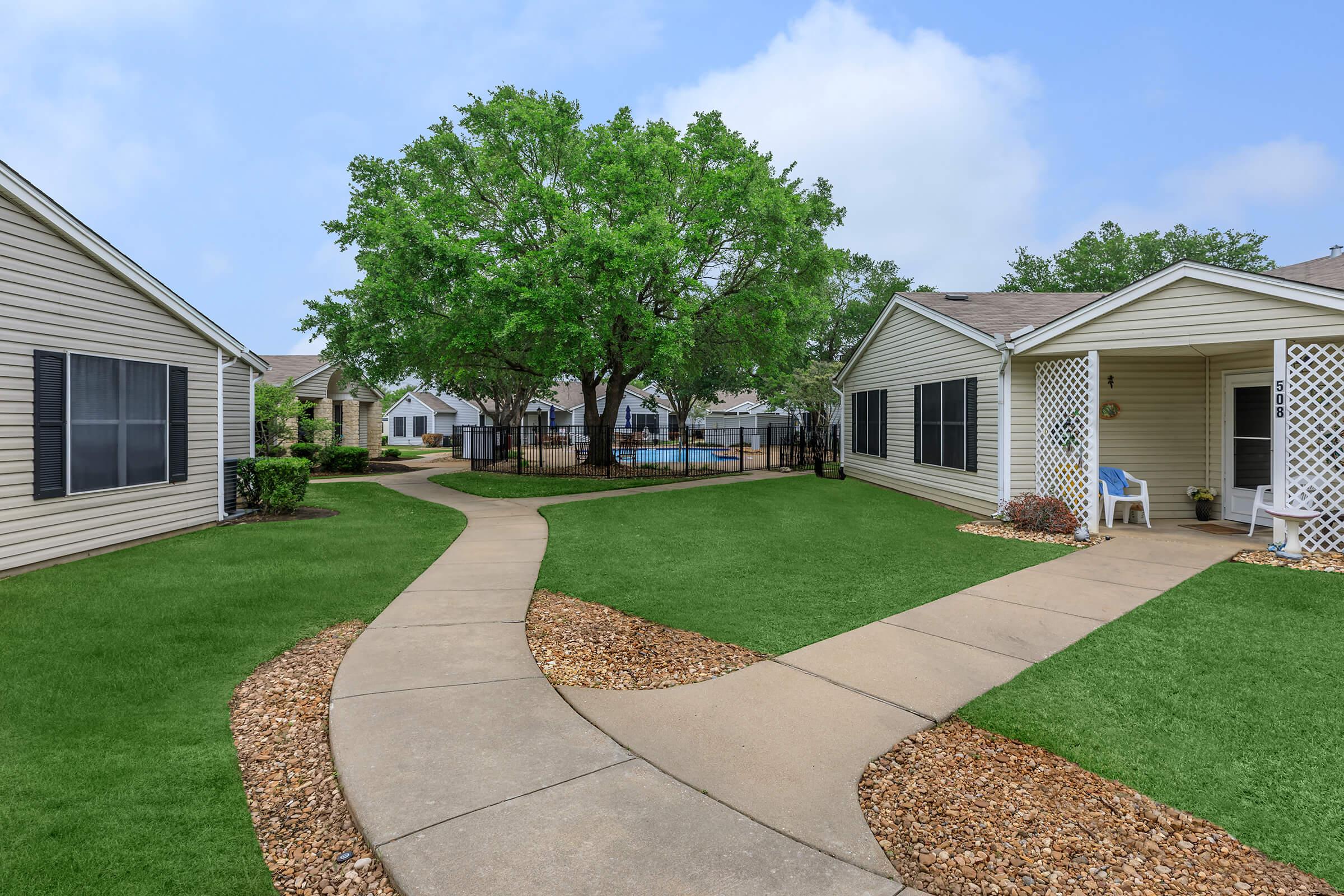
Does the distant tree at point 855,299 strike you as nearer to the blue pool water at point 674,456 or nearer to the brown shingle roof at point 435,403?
the blue pool water at point 674,456

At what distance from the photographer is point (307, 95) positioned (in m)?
16.3

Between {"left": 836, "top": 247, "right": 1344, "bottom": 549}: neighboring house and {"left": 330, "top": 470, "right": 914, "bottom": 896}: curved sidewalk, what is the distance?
8.25 m

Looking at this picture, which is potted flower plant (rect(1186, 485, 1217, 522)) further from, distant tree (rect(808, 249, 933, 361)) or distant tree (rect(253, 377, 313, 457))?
distant tree (rect(808, 249, 933, 361))

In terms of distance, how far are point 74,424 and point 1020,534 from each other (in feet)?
41.2

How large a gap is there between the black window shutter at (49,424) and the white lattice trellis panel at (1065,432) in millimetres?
13399

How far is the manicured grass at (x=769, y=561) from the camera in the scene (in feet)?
18.3

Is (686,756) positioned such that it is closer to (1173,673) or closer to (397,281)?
(1173,673)

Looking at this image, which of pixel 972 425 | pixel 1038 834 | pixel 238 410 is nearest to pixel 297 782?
pixel 1038 834

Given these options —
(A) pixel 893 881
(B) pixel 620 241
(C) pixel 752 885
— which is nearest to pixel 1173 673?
(A) pixel 893 881

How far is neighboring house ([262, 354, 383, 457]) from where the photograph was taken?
24.0 m

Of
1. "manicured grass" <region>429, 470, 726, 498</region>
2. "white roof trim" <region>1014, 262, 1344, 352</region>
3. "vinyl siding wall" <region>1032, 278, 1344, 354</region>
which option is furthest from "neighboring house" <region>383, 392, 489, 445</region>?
"vinyl siding wall" <region>1032, 278, 1344, 354</region>

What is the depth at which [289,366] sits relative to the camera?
25.3 metres

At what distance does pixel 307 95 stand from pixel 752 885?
792 inches

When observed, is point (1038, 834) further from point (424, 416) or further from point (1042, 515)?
point (424, 416)
